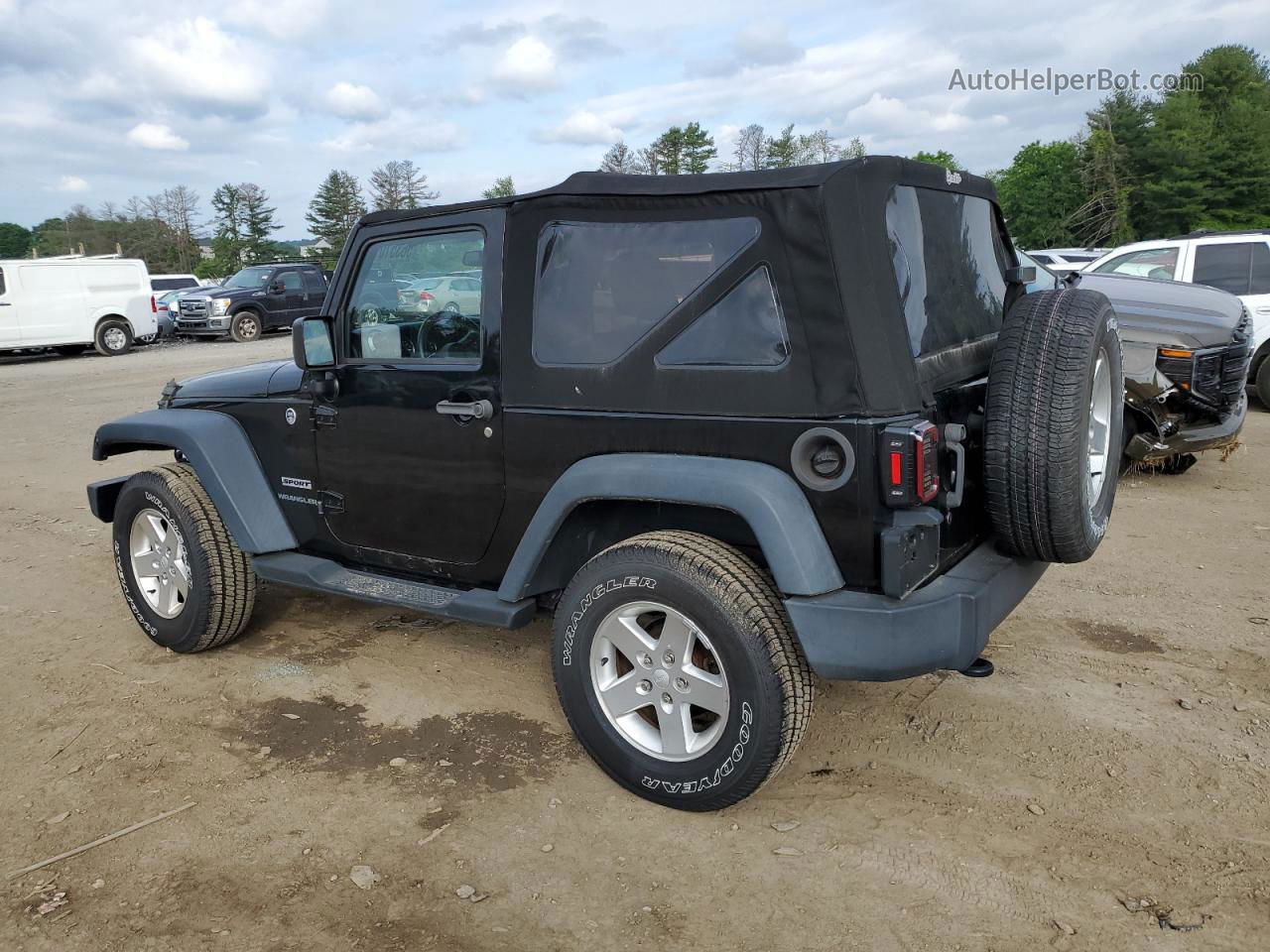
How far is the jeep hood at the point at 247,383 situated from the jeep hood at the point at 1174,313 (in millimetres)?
4840

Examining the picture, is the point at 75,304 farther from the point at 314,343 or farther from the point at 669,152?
the point at 669,152

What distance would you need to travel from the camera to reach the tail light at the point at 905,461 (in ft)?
8.62

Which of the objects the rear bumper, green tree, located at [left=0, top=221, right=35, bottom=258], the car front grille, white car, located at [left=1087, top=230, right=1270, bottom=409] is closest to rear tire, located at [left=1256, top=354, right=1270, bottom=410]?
white car, located at [left=1087, top=230, right=1270, bottom=409]

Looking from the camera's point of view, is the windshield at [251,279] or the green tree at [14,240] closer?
the windshield at [251,279]

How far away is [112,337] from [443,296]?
19.1 meters

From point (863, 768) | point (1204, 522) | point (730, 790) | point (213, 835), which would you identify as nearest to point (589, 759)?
point (730, 790)

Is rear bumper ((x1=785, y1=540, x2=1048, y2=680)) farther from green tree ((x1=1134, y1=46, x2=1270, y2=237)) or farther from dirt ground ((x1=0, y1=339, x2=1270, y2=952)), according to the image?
green tree ((x1=1134, y1=46, x2=1270, y2=237))

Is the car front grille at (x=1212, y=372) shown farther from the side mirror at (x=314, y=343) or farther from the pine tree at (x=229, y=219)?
the pine tree at (x=229, y=219)

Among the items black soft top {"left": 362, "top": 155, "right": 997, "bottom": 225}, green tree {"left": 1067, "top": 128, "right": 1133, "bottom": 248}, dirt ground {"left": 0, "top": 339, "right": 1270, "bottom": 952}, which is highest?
green tree {"left": 1067, "top": 128, "right": 1133, "bottom": 248}

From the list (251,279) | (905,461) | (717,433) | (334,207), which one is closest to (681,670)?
(717,433)

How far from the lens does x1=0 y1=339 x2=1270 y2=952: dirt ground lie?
2545 millimetres

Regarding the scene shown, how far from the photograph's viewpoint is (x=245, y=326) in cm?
2205

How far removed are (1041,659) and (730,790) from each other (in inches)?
72.1

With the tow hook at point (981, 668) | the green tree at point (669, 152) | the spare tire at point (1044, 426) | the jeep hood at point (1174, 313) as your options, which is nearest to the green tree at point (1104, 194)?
the green tree at point (669, 152)
